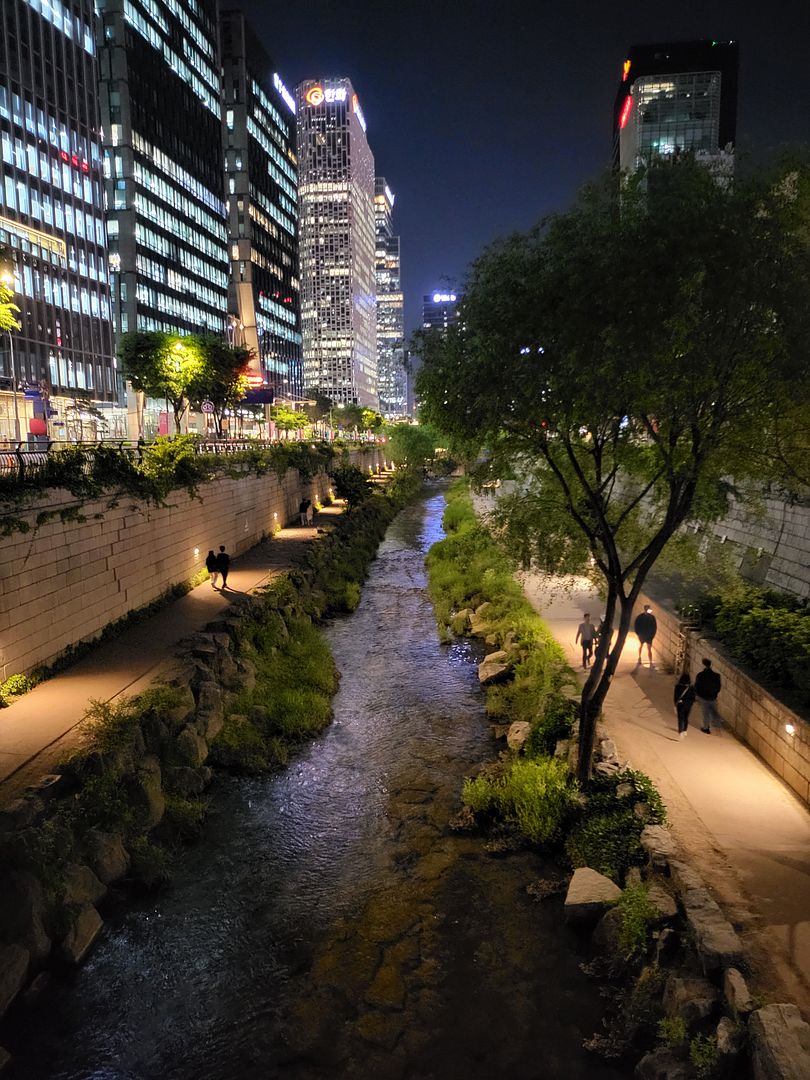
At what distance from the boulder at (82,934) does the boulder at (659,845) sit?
301 inches

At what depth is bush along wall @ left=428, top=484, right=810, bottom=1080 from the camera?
6605mm

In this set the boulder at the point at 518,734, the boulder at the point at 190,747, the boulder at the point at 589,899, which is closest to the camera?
the boulder at the point at 589,899

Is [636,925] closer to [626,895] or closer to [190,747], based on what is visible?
[626,895]

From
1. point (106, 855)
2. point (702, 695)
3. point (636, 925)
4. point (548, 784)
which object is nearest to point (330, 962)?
point (106, 855)

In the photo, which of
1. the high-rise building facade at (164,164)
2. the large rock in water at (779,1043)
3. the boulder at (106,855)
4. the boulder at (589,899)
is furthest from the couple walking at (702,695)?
the high-rise building facade at (164,164)

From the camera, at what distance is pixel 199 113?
107 meters

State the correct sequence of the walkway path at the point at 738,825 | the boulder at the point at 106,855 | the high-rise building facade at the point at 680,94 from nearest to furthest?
the walkway path at the point at 738,825 < the boulder at the point at 106,855 < the high-rise building facade at the point at 680,94

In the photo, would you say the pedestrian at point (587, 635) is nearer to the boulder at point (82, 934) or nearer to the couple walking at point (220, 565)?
the boulder at point (82, 934)

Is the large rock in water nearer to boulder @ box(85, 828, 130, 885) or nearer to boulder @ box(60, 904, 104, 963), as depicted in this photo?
boulder @ box(60, 904, 104, 963)

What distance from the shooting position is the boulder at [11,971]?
7.89m

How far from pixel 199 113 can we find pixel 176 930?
124562 millimetres

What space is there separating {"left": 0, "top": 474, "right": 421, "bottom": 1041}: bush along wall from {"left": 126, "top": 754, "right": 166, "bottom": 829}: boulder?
2cm

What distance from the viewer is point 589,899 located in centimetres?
934

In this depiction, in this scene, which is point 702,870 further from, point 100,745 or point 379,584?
point 379,584
